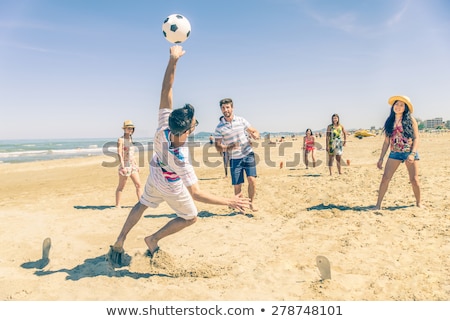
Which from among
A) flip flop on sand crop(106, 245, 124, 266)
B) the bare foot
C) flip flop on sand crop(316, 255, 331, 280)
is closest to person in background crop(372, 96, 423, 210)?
flip flop on sand crop(316, 255, 331, 280)

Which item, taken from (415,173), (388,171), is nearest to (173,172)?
(388,171)

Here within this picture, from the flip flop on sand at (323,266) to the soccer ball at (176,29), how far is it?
3.50 m

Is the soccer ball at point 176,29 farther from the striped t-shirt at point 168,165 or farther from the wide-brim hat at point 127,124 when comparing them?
the wide-brim hat at point 127,124

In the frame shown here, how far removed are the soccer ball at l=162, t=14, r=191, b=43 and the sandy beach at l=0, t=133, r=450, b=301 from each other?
3.11 metres

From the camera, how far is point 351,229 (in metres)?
5.47

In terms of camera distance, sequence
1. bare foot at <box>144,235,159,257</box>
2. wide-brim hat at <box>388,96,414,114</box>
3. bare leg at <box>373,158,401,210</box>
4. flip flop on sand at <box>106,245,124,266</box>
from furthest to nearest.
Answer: bare leg at <box>373,158,401,210</box> < wide-brim hat at <box>388,96,414,114</box> < bare foot at <box>144,235,159,257</box> < flip flop on sand at <box>106,245,124,266</box>

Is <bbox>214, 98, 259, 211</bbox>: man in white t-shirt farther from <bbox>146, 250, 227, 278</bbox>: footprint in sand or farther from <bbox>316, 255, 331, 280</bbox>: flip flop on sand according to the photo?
<bbox>316, 255, 331, 280</bbox>: flip flop on sand

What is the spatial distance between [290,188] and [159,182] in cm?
620

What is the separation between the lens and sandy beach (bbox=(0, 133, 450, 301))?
11.8 feet

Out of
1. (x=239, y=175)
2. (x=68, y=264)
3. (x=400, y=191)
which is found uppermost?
(x=239, y=175)

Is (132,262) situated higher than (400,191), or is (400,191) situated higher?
(400,191)

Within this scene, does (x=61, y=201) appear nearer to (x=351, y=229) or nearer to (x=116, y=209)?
(x=116, y=209)

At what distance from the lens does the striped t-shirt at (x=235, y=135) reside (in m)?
6.69
